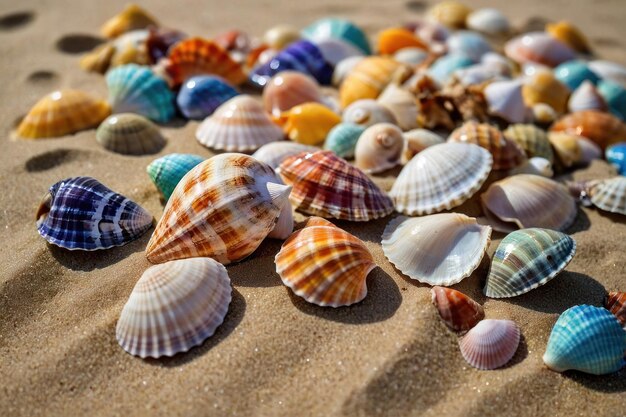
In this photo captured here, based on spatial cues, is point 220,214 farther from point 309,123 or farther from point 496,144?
point 496,144

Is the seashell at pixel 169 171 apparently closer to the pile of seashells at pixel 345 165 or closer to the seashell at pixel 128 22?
the pile of seashells at pixel 345 165

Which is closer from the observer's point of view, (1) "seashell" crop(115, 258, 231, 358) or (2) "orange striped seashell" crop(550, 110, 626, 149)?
(1) "seashell" crop(115, 258, 231, 358)

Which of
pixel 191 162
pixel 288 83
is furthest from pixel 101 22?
pixel 191 162

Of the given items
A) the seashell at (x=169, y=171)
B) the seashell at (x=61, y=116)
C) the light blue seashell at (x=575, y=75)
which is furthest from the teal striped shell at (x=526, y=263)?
the seashell at (x=61, y=116)

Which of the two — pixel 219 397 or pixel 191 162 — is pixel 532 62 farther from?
pixel 219 397

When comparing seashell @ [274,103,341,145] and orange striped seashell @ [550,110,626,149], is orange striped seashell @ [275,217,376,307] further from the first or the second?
orange striped seashell @ [550,110,626,149]

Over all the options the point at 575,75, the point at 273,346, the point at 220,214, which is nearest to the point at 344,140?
the point at 220,214

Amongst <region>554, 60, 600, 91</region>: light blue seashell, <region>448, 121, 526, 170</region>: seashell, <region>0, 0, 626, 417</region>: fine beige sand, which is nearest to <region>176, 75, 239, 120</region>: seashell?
<region>0, 0, 626, 417</region>: fine beige sand
